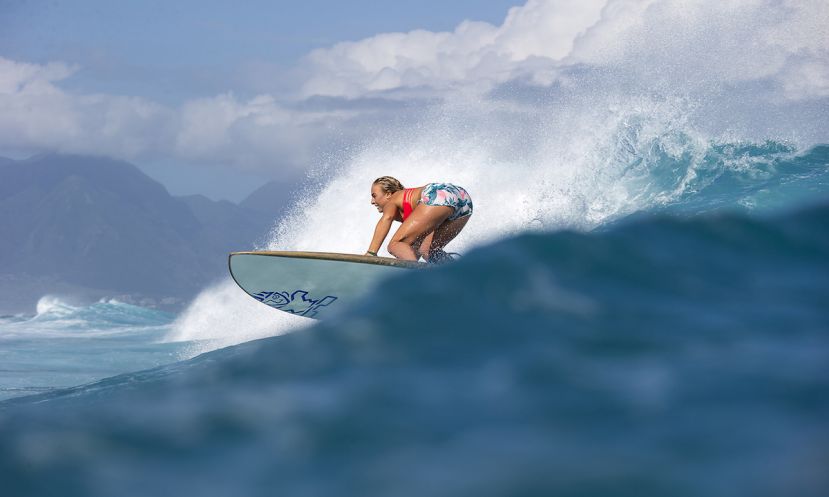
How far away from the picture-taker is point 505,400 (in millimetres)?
2043

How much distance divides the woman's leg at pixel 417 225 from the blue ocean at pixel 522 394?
3.00 m

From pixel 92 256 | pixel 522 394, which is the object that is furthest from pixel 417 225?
pixel 92 256

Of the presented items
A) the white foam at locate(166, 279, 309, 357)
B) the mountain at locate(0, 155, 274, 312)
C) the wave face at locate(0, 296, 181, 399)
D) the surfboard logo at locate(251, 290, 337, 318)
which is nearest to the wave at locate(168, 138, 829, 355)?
the white foam at locate(166, 279, 309, 357)

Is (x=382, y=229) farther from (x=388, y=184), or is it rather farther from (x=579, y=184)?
(x=579, y=184)

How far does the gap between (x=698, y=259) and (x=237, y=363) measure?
1.69m

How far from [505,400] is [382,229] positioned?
4.09 meters

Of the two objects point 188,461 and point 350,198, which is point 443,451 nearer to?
point 188,461

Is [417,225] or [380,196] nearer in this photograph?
[417,225]

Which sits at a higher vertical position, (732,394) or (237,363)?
(237,363)

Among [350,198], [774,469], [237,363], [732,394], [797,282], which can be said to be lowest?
[774,469]

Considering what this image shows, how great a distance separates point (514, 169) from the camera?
15742 mm

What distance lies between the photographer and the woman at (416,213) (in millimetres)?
6070

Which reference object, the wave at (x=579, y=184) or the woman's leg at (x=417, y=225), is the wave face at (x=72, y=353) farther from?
the woman's leg at (x=417, y=225)

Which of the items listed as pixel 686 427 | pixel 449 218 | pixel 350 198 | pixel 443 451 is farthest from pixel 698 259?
pixel 350 198
